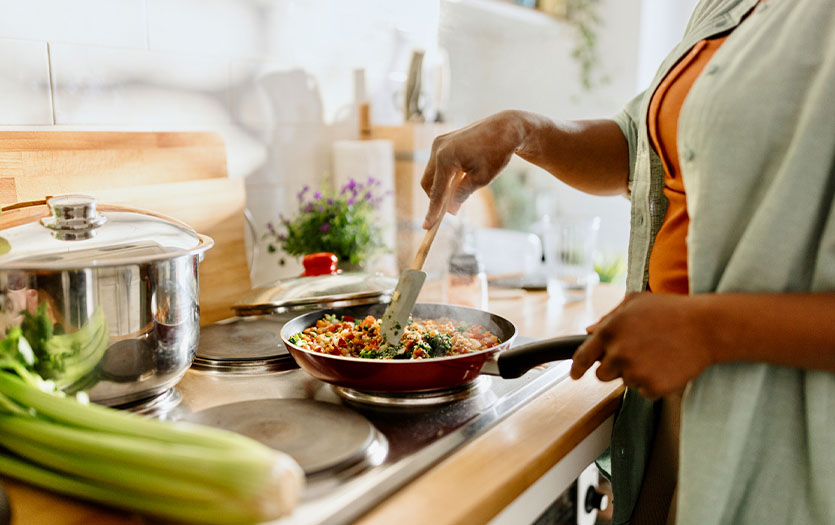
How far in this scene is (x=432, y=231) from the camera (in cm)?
98

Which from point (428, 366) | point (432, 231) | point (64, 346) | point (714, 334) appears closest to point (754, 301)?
point (714, 334)

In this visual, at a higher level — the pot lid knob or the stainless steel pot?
the pot lid knob

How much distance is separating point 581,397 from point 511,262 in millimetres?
1634

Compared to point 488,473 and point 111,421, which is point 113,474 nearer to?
point 111,421

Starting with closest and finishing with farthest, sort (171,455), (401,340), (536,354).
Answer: (171,455) < (536,354) < (401,340)

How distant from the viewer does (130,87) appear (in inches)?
45.3

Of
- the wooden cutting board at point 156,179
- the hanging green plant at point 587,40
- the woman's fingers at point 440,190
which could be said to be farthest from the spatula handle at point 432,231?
the hanging green plant at point 587,40

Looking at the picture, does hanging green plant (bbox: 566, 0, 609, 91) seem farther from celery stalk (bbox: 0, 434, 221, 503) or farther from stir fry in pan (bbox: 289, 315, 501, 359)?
celery stalk (bbox: 0, 434, 221, 503)

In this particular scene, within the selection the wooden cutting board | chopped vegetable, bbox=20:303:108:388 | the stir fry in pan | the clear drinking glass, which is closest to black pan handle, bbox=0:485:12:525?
chopped vegetable, bbox=20:303:108:388

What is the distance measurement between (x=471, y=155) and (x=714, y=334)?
0.47m

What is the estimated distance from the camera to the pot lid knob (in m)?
0.71

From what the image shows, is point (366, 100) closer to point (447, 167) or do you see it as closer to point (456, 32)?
point (447, 167)

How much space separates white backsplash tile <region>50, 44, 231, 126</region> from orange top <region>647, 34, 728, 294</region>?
845 mm

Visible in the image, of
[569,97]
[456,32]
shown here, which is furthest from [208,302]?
[569,97]
